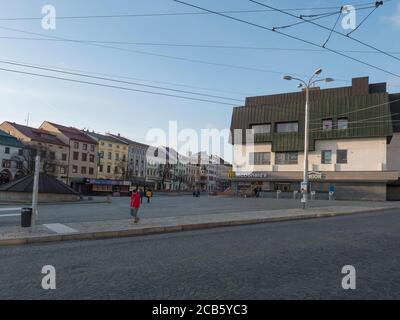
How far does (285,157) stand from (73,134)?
181ft

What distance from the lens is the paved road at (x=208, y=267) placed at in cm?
614

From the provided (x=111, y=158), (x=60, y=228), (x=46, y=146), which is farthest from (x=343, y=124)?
(x=111, y=158)

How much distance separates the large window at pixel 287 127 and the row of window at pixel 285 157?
3.40 meters

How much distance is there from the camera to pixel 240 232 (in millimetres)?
14438

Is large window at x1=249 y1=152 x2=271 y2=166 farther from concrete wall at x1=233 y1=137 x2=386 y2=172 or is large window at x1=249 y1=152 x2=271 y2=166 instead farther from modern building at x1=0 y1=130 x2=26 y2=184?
modern building at x1=0 y1=130 x2=26 y2=184

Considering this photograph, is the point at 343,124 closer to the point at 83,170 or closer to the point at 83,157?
the point at 83,157

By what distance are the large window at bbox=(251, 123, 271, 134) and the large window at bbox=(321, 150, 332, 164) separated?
8.82 metres

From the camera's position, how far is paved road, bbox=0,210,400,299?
6145mm

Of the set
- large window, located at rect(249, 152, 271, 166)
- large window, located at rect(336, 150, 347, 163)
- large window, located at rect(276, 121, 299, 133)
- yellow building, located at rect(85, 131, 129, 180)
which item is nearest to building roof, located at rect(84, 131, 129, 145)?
yellow building, located at rect(85, 131, 129, 180)

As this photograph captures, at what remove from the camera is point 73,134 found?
90.4 meters

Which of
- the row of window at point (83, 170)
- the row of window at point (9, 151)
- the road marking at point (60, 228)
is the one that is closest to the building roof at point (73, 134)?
the row of window at point (83, 170)

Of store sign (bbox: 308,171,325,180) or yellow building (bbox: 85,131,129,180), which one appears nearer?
store sign (bbox: 308,171,325,180)

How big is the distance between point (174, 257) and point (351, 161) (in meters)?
46.3
